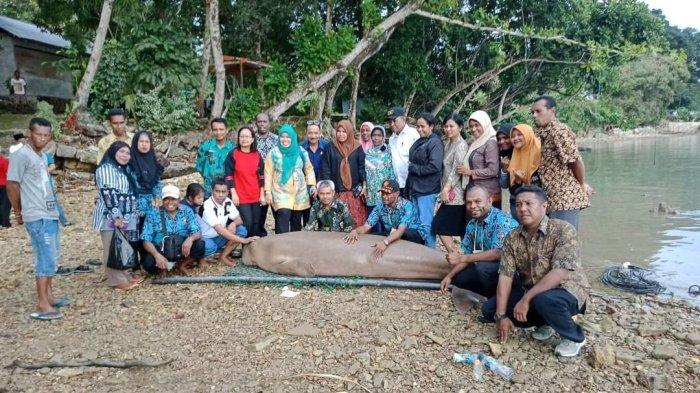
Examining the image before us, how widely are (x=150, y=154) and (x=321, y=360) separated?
2.69 m

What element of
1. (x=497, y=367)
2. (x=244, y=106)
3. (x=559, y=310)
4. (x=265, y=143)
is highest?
(x=244, y=106)

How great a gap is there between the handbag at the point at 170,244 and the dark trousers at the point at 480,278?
2643mm

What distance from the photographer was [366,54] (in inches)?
543

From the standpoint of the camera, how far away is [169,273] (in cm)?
490

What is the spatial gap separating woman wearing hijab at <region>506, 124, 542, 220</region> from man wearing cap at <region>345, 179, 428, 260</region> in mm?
998

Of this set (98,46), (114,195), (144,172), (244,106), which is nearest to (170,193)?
(144,172)

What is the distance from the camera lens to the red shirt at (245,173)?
532 centimetres

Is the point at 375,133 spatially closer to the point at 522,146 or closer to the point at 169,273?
the point at 522,146

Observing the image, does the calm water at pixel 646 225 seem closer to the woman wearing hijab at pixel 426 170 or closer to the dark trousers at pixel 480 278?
the woman wearing hijab at pixel 426 170

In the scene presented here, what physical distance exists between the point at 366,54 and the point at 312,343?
11.4 metres

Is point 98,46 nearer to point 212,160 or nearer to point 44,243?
point 212,160

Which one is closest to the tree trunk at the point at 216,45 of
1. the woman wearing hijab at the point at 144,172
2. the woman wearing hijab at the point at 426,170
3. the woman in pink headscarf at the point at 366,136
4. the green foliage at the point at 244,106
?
the green foliage at the point at 244,106

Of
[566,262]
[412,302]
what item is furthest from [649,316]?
[412,302]

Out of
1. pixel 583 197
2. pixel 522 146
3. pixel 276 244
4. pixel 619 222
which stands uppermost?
pixel 522 146
